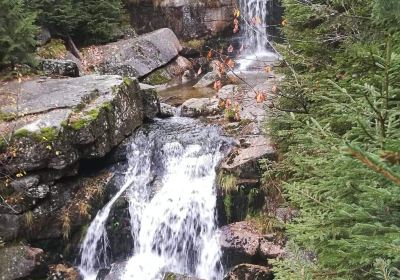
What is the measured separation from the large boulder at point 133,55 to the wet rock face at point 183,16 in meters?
1.84

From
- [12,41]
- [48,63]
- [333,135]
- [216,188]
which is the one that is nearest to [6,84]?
[12,41]

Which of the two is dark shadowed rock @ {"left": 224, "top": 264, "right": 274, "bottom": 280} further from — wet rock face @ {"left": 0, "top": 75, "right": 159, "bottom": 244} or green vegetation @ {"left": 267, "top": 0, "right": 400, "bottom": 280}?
wet rock face @ {"left": 0, "top": 75, "right": 159, "bottom": 244}

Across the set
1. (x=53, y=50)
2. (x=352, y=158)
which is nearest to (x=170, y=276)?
(x=352, y=158)

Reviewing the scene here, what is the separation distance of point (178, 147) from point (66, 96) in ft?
9.41

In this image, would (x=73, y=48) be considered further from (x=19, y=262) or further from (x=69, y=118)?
(x=19, y=262)

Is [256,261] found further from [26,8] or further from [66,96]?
[26,8]

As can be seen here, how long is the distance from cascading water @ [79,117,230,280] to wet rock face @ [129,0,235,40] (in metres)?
10.7

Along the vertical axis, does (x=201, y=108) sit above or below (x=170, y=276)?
above

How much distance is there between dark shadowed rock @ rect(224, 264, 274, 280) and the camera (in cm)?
646

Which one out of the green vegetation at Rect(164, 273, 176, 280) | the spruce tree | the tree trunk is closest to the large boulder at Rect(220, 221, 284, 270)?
the green vegetation at Rect(164, 273, 176, 280)

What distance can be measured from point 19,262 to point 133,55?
9965 millimetres

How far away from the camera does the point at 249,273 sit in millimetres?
6551

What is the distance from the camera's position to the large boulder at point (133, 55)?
48.2ft

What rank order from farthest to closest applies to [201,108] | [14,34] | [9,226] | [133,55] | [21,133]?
1. [133,55]
2. [201,108]
3. [14,34]
4. [21,133]
5. [9,226]
